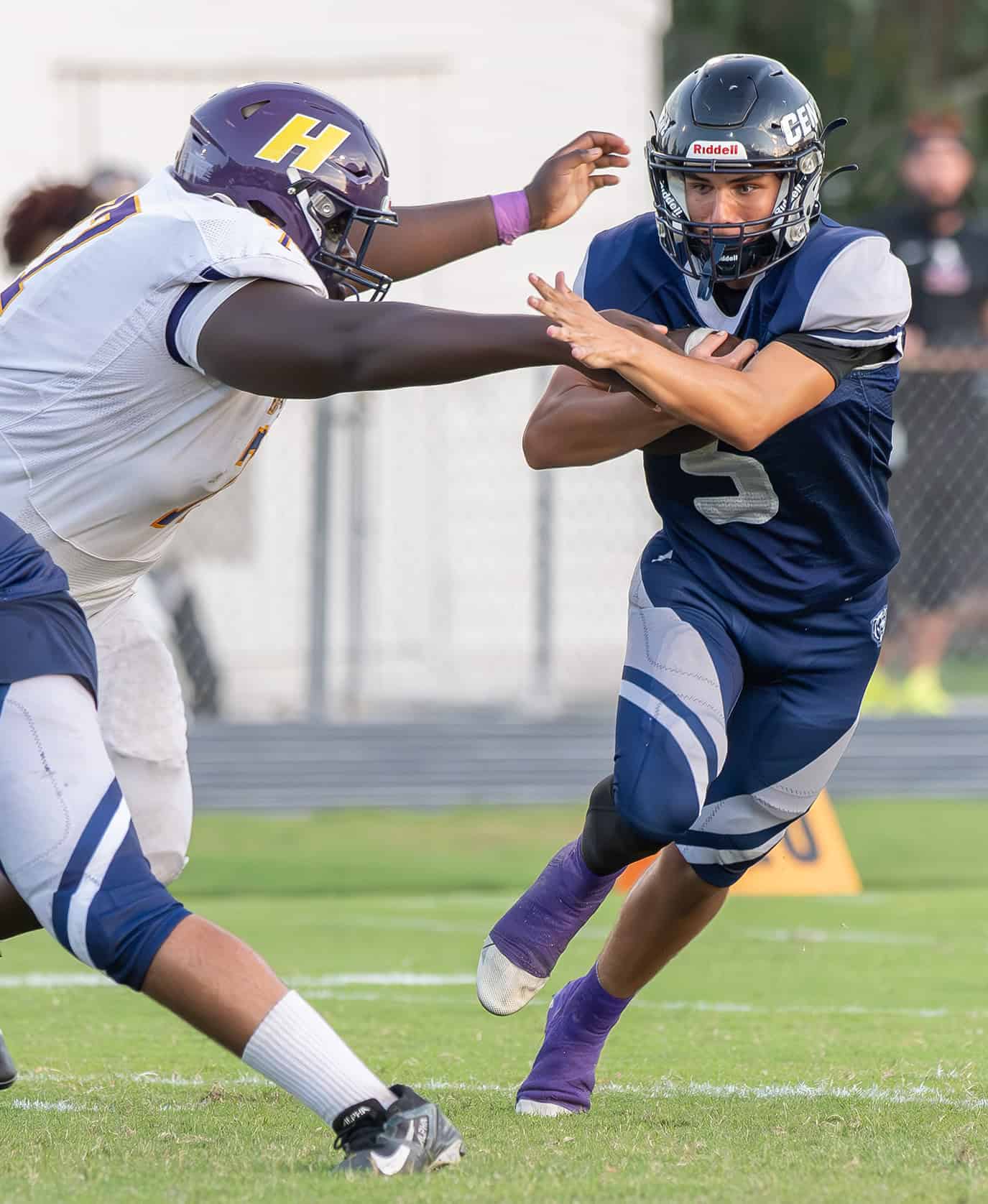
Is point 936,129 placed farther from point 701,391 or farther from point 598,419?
point 701,391

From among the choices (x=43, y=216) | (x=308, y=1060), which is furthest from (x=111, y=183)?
(x=308, y=1060)

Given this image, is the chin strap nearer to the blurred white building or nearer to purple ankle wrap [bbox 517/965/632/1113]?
purple ankle wrap [bbox 517/965/632/1113]

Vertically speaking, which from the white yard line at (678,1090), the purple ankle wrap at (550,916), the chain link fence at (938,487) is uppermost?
the purple ankle wrap at (550,916)

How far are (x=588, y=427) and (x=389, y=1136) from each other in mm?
1395

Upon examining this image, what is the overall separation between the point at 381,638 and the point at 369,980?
5240 mm

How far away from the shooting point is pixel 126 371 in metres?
3.23

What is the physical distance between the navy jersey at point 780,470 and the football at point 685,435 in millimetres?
52

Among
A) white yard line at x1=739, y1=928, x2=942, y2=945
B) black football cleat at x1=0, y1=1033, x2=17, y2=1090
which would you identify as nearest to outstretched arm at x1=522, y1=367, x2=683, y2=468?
black football cleat at x1=0, y1=1033, x2=17, y2=1090

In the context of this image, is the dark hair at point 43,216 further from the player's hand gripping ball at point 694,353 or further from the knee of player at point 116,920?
the knee of player at point 116,920

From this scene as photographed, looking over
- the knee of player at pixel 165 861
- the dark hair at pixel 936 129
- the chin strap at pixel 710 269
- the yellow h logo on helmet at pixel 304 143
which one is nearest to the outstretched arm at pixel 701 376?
the chin strap at pixel 710 269

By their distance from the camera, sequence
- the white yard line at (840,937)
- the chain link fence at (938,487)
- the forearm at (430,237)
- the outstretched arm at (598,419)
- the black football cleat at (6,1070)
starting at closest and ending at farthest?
1. the outstretched arm at (598,419)
2. the black football cleat at (6,1070)
3. the forearm at (430,237)
4. the white yard line at (840,937)
5. the chain link fence at (938,487)

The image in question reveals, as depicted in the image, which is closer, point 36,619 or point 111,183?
point 36,619

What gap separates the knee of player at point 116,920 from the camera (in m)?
2.95

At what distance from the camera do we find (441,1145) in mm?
3096
